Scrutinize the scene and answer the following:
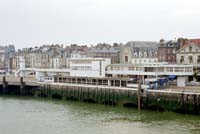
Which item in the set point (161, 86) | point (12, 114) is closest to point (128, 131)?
point (12, 114)

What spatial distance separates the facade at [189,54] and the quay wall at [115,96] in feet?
56.0

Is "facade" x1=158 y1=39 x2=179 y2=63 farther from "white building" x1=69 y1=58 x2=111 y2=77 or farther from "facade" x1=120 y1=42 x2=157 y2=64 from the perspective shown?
"white building" x1=69 y1=58 x2=111 y2=77

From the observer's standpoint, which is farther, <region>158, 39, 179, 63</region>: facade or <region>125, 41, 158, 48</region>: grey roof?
<region>125, 41, 158, 48</region>: grey roof

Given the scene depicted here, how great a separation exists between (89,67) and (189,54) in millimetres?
15600

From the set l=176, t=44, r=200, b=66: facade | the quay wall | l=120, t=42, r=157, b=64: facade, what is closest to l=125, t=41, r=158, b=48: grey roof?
l=120, t=42, r=157, b=64: facade

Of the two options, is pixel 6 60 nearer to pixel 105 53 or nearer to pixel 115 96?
pixel 105 53

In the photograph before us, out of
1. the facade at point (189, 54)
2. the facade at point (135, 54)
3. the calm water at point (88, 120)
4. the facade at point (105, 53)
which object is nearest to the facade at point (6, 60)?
the facade at point (105, 53)

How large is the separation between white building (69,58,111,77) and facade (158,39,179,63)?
17914 mm

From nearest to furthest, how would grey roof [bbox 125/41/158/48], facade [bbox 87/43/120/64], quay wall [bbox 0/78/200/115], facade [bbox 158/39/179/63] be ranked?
quay wall [bbox 0/78/200/115] → facade [bbox 158/39/179/63] → grey roof [bbox 125/41/158/48] → facade [bbox 87/43/120/64]

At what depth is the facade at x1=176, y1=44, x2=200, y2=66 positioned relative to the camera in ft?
225

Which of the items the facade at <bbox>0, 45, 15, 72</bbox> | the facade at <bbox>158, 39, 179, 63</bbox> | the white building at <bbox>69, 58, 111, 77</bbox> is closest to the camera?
the white building at <bbox>69, 58, 111, 77</bbox>

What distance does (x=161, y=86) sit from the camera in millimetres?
56688

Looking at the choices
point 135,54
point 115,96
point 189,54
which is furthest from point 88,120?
point 135,54

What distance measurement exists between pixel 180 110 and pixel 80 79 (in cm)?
2001
